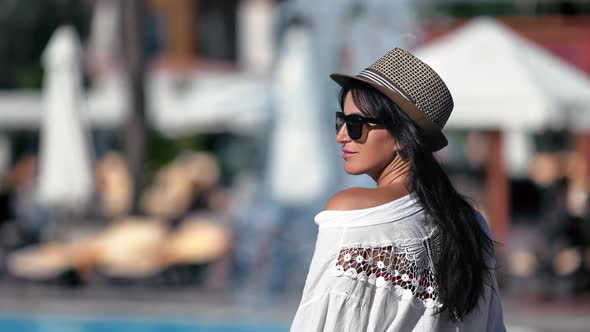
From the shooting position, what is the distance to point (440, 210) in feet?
8.48

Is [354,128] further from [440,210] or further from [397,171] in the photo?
[440,210]

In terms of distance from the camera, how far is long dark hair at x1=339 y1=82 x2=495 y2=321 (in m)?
2.57

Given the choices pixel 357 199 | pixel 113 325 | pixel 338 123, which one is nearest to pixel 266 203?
pixel 113 325

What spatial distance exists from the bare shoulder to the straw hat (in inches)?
7.3

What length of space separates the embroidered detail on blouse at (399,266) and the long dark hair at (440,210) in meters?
0.03

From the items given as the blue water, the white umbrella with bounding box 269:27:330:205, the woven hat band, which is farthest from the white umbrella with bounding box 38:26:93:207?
the woven hat band

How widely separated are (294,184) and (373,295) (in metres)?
10.4

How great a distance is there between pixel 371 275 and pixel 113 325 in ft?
27.8

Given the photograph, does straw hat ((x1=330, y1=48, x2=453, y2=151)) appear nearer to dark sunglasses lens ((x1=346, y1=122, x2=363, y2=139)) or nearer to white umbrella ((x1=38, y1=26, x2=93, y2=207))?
dark sunglasses lens ((x1=346, y1=122, x2=363, y2=139))

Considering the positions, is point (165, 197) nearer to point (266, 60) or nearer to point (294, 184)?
point (294, 184)

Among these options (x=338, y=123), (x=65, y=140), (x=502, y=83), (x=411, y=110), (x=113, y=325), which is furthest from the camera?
(x=65, y=140)

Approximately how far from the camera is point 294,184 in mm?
12844

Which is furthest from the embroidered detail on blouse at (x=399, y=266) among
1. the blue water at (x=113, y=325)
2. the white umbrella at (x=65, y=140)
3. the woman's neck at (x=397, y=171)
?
the white umbrella at (x=65, y=140)

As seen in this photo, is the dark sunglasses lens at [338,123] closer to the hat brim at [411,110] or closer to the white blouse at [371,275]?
the hat brim at [411,110]
